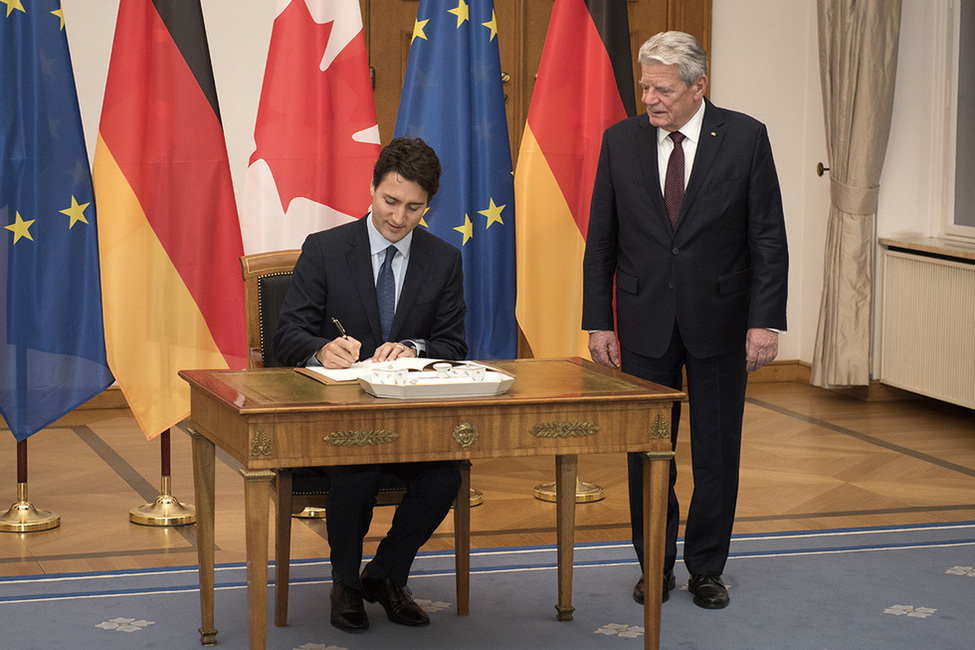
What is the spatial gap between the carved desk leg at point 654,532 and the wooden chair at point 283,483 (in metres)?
0.51

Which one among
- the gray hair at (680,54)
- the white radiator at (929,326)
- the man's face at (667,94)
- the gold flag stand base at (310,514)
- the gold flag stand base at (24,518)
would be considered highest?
the gray hair at (680,54)

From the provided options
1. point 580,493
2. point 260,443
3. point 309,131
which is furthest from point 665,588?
point 309,131

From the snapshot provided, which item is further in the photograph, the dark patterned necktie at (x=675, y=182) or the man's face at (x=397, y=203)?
the dark patterned necktie at (x=675, y=182)

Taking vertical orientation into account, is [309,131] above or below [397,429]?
above

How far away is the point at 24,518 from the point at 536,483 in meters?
1.76

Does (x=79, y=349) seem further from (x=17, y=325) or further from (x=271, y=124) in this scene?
(x=271, y=124)

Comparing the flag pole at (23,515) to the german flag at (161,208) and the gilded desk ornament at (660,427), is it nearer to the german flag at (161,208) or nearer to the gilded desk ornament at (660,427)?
the german flag at (161,208)

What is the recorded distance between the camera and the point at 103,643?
297 centimetres

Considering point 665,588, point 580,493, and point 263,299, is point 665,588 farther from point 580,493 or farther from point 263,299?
point 263,299

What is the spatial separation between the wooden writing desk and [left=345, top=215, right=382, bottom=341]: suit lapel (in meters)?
0.30

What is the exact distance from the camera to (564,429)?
2.66 metres

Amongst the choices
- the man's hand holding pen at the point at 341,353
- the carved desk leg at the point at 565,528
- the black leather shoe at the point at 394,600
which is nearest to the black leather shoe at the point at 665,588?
the carved desk leg at the point at 565,528

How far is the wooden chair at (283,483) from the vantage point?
3.04 meters

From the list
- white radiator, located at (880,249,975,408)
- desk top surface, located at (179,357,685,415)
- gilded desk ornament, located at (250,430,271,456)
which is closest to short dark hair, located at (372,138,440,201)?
desk top surface, located at (179,357,685,415)
